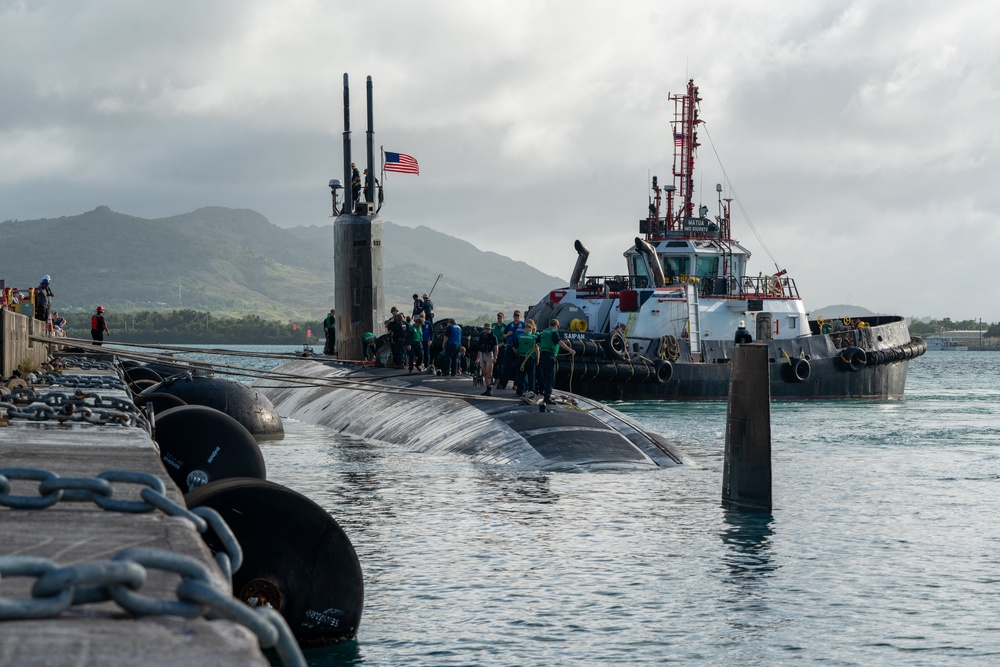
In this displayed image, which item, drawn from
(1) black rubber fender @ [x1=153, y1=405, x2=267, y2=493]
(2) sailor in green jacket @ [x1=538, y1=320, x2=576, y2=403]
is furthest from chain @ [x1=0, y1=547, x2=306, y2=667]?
(2) sailor in green jacket @ [x1=538, y1=320, x2=576, y2=403]

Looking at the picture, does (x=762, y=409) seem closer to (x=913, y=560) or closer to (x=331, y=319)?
(x=913, y=560)

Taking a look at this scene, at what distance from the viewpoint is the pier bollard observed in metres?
18.9

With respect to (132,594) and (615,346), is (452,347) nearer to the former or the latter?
(615,346)

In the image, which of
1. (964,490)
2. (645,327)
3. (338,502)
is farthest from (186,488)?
(645,327)

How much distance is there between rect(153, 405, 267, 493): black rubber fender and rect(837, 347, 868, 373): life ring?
40.4 metres

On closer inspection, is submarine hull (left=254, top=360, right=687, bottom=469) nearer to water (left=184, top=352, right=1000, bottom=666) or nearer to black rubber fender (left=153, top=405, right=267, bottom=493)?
water (left=184, top=352, right=1000, bottom=666)

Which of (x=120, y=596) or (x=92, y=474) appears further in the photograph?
(x=92, y=474)

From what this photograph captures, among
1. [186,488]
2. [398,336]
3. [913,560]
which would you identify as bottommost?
[913,560]

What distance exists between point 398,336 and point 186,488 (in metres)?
20.1

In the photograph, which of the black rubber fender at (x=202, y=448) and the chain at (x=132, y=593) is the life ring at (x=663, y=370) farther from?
the chain at (x=132, y=593)

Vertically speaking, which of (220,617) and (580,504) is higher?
(220,617)

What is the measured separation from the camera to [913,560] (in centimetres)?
1552

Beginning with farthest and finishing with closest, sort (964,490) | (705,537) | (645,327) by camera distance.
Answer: (645,327) → (964,490) → (705,537)

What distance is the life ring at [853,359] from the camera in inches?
2014
